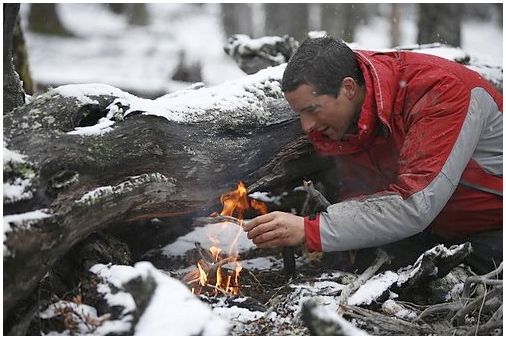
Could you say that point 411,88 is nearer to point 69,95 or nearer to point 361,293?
point 361,293

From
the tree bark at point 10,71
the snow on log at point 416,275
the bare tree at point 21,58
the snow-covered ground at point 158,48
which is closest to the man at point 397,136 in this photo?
the snow on log at point 416,275

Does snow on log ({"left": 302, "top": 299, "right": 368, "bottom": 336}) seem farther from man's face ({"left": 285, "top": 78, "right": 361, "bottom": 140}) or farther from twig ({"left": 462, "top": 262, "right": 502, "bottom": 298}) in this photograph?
man's face ({"left": 285, "top": 78, "right": 361, "bottom": 140})

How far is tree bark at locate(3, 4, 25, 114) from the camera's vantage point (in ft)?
10.8

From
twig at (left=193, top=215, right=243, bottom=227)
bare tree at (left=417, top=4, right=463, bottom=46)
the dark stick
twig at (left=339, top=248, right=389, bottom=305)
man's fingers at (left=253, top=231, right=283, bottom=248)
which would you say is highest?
bare tree at (left=417, top=4, right=463, bottom=46)

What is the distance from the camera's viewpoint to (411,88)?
3.48 m

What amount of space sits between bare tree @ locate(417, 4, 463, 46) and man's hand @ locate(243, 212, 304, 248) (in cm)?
589

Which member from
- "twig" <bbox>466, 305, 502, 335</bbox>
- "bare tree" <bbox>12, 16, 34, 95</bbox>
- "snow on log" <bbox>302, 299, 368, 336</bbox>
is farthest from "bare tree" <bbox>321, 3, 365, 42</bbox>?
"snow on log" <bbox>302, 299, 368, 336</bbox>

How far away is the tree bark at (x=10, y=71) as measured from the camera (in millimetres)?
3305

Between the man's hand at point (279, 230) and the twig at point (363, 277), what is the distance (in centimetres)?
38

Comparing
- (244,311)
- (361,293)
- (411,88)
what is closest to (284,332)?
(244,311)

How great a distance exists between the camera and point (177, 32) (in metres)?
20.5

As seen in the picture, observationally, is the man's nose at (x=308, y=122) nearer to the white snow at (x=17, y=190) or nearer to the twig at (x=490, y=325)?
the twig at (x=490, y=325)

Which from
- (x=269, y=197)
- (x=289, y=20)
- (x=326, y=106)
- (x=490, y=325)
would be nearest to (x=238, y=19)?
(x=289, y=20)

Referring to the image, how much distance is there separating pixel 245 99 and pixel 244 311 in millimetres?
1486
